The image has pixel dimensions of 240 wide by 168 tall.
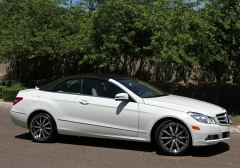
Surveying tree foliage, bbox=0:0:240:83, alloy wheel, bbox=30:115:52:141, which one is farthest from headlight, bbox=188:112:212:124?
tree foliage, bbox=0:0:240:83

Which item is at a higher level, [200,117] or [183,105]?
[183,105]

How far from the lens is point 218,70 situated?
13250 mm

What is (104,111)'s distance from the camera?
7035 millimetres

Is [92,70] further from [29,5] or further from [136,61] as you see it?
[29,5]

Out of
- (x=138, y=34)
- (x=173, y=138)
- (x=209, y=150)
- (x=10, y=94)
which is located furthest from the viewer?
(x=10, y=94)

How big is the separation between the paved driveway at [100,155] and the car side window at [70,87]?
1134mm

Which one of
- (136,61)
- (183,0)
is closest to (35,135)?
(183,0)

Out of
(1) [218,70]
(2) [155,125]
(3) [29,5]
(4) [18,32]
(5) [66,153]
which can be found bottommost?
(5) [66,153]

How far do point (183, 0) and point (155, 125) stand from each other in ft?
20.9

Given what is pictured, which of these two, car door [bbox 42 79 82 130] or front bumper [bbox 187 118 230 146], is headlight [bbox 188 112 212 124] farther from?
car door [bbox 42 79 82 130]

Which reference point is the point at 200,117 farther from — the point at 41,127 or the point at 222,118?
the point at 41,127

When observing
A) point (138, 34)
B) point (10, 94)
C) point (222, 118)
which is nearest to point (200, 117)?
point (222, 118)

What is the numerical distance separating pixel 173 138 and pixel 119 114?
3.67 ft

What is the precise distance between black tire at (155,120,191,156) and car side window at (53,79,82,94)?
6.48 ft
